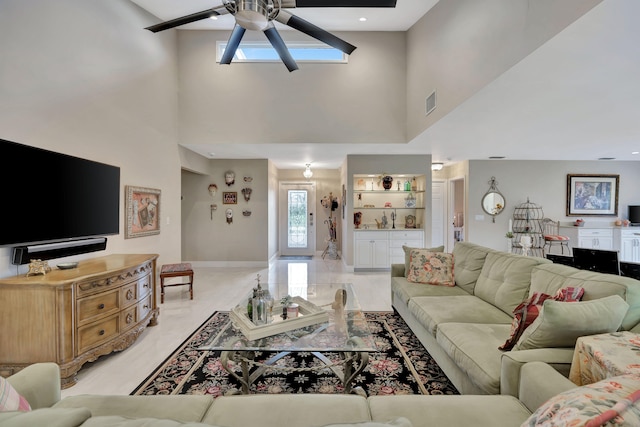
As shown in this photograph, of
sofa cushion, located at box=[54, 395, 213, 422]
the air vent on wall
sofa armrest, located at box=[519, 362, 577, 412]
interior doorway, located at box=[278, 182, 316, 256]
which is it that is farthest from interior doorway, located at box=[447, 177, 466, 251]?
sofa cushion, located at box=[54, 395, 213, 422]

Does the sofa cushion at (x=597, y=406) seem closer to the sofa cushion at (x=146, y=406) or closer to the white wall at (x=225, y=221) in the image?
A: the sofa cushion at (x=146, y=406)

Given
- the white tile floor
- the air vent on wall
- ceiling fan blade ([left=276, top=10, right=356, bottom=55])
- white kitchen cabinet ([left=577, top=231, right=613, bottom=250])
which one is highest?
ceiling fan blade ([left=276, top=10, right=356, bottom=55])

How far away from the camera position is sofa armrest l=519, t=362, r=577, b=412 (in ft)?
3.83

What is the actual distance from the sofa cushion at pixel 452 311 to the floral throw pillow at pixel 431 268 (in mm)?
453

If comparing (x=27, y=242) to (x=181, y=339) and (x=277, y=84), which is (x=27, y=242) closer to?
(x=181, y=339)

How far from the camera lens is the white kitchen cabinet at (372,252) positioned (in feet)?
19.5

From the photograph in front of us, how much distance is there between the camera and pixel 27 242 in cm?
229

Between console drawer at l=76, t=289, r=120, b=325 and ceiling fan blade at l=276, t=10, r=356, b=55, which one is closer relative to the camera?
console drawer at l=76, t=289, r=120, b=325

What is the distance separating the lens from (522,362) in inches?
54.3

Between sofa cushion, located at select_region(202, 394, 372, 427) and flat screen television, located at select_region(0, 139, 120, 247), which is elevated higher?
flat screen television, located at select_region(0, 139, 120, 247)

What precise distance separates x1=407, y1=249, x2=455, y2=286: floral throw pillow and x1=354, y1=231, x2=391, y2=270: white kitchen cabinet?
Answer: 2591 mm

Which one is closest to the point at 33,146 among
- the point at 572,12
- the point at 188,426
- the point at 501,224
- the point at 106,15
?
the point at 106,15

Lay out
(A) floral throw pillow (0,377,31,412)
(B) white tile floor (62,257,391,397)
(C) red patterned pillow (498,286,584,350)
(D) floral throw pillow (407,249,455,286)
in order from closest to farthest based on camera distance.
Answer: (A) floral throw pillow (0,377,31,412)
(C) red patterned pillow (498,286,584,350)
(B) white tile floor (62,257,391,397)
(D) floral throw pillow (407,249,455,286)

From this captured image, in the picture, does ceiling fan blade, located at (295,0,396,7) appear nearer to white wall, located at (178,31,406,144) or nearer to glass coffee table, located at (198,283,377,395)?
glass coffee table, located at (198,283,377,395)
